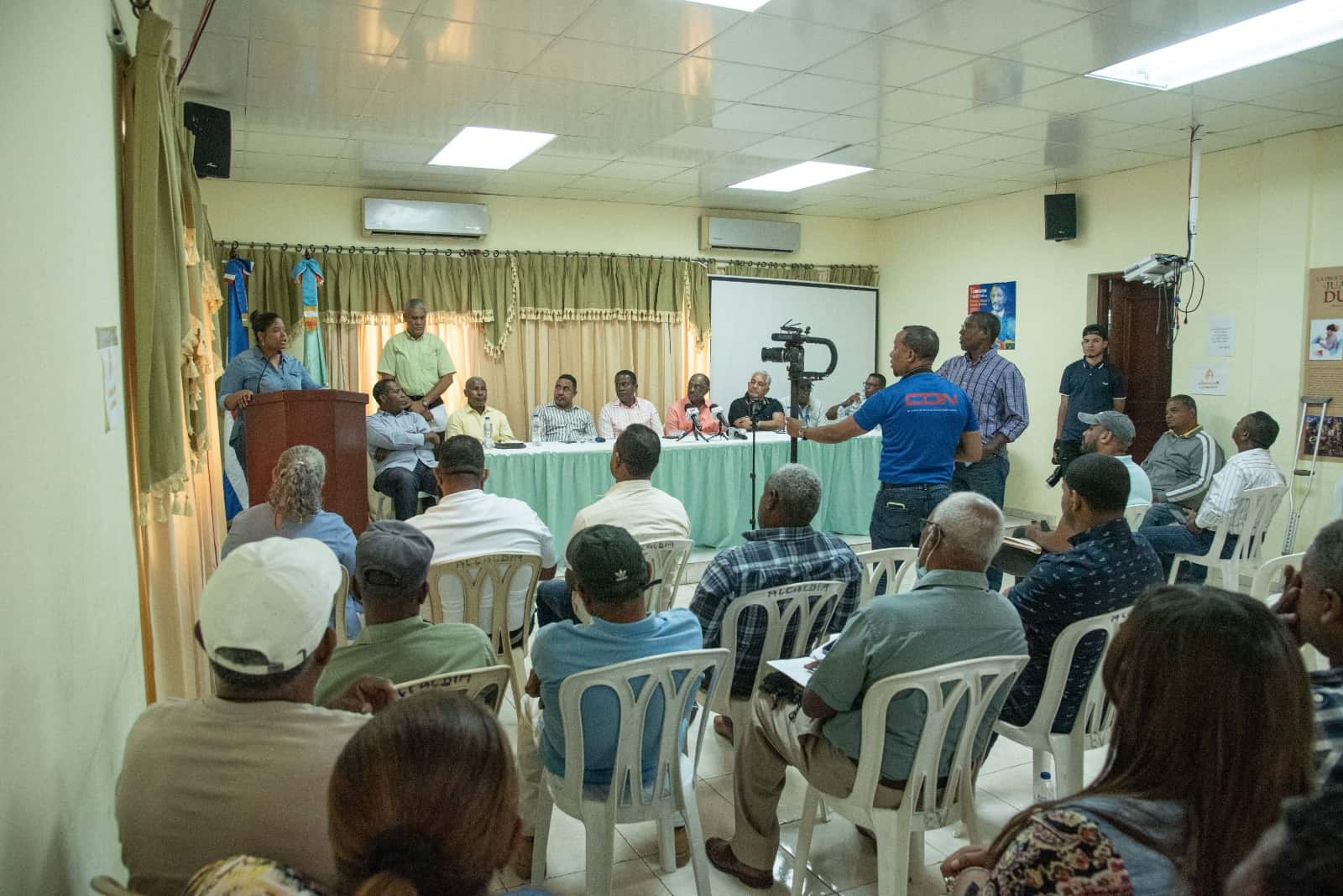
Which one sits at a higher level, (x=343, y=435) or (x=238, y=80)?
(x=238, y=80)

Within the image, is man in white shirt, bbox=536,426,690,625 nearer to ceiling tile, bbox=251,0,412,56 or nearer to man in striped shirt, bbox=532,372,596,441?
ceiling tile, bbox=251,0,412,56

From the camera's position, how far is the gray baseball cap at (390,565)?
5.86 feet

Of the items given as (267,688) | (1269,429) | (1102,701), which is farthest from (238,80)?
(1269,429)

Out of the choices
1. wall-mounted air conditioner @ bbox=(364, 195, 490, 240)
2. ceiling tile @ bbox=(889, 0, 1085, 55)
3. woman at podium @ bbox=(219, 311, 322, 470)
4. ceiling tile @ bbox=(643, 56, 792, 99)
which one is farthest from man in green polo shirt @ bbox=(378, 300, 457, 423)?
ceiling tile @ bbox=(889, 0, 1085, 55)

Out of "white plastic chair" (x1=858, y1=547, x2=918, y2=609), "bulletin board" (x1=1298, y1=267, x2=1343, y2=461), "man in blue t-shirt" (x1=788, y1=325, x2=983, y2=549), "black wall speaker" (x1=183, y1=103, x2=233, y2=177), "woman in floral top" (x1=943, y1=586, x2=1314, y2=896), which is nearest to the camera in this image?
"woman in floral top" (x1=943, y1=586, x2=1314, y2=896)

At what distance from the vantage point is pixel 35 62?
1255 mm

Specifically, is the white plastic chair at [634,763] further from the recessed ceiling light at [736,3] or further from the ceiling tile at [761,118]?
the ceiling tile at [761,118]

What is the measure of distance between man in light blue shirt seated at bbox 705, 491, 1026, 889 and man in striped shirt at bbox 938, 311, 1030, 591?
250 cm

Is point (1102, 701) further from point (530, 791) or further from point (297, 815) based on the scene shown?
point (297, 815)

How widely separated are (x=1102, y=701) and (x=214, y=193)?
6.48m

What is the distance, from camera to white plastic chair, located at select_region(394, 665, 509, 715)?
1.69 metres

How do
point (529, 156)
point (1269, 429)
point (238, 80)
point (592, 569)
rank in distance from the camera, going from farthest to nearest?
point (529, 156), point (1269, 429), point (238, 80), point (592, 569)

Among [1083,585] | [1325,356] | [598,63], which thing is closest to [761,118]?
[598,63]

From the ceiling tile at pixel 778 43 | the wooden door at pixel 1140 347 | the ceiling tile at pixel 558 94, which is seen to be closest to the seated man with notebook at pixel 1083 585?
the ceiling tile at pixel 778 43
